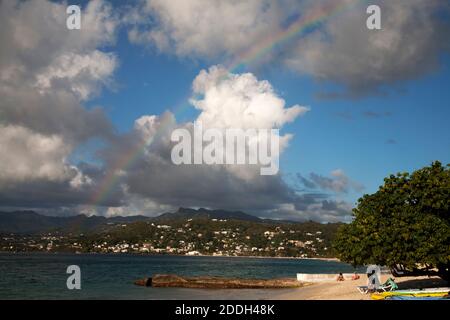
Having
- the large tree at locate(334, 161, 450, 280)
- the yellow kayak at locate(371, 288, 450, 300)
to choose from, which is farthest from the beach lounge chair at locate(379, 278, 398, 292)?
the yellow kayak at locate(371, 288, 450, 300)

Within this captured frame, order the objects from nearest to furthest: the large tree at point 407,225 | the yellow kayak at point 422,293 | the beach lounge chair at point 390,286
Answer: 1. the yellow kayak at point 422,293
2. the large tree at point 407,225
3. the beach lounge chair at point 390,286

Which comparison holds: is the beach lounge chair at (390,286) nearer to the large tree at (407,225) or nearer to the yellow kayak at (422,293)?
the large tree at (407,225)

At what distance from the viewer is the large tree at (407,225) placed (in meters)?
34.4

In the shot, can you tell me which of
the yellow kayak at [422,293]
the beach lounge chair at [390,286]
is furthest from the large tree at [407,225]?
the yellow kayak at [422,293]

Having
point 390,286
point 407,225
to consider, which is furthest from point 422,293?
point 390,286

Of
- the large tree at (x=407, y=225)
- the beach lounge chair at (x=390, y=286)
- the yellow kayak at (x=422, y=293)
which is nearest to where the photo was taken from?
the yellow kayak at (x=422, y=293)

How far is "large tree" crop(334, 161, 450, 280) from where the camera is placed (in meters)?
34.4

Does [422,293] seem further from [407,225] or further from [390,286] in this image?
[390,286]

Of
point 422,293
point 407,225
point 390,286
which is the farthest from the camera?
point 390,286

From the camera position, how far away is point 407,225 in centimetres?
3559

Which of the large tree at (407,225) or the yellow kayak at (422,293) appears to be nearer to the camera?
the yellow kayak at (422,293)
